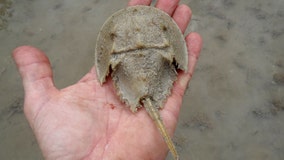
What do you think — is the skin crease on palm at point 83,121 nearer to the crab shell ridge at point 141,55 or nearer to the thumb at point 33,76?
the thumb at point 33,76

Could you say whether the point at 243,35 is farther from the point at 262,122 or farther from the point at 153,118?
the point at 153,118

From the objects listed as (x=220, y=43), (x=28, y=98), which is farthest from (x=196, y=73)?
(x=28, y=98)

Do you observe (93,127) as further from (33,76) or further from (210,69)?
(210,69)

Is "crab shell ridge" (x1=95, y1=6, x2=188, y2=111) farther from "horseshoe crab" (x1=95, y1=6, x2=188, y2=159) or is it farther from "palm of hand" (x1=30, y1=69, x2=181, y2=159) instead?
"palm of hand" (x1=30, y1=69, x2=181, y2=159)

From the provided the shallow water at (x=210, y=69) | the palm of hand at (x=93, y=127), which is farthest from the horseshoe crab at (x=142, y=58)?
the shallow water at (x=210, y=69)

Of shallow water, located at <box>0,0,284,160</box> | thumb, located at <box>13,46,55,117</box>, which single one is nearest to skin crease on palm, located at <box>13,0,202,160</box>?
thumb, located at <box>13,46,55,117</box>

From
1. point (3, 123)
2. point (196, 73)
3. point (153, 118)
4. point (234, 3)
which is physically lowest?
point (3, 123)

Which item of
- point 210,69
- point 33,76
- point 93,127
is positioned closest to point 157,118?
point 93,127
